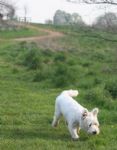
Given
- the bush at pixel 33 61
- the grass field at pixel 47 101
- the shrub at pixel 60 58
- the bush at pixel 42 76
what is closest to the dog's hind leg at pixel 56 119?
the grass field at pixel 47 101

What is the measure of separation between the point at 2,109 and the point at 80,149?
3.61 meters

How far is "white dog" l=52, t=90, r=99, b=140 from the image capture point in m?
8.45

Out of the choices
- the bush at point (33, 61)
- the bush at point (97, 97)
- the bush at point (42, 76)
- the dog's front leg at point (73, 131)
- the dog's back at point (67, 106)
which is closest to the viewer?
the dog's front leg at point (73, 131)

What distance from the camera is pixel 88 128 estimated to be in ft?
27.7

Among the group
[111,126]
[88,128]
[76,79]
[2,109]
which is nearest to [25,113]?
[2,109]

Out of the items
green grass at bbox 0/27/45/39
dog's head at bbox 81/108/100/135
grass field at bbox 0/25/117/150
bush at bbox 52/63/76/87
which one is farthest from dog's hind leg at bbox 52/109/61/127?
Answer: green grass at bbox 0/27/45/39

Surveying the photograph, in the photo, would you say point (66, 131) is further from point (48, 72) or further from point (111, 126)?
point (48, 72)

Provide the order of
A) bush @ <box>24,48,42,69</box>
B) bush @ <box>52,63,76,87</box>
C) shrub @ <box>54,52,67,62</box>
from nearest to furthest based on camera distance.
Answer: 1. bush @ <box>52,63,76,87</box>
2. bush @ <box>24,48,42,69</box>
3. shrub @ <box>54,52,67,62</box>

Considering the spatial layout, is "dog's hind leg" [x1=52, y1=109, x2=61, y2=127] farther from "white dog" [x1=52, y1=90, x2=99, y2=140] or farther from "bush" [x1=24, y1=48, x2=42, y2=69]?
"bush" [x1=24, y1=48, x2=42, y2=69]

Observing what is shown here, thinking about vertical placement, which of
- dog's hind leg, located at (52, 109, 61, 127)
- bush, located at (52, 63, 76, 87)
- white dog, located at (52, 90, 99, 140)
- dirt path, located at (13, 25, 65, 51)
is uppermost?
white dog, located at (52, 90, 99, 140)

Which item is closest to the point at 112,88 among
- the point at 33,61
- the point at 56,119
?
the point at 56,119

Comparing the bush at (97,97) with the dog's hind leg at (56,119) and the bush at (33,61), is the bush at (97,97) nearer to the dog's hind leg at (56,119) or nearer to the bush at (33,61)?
the dog's hind leg at (56,119)

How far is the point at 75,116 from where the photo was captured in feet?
29.1

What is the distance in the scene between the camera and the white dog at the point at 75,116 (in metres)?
8.45
